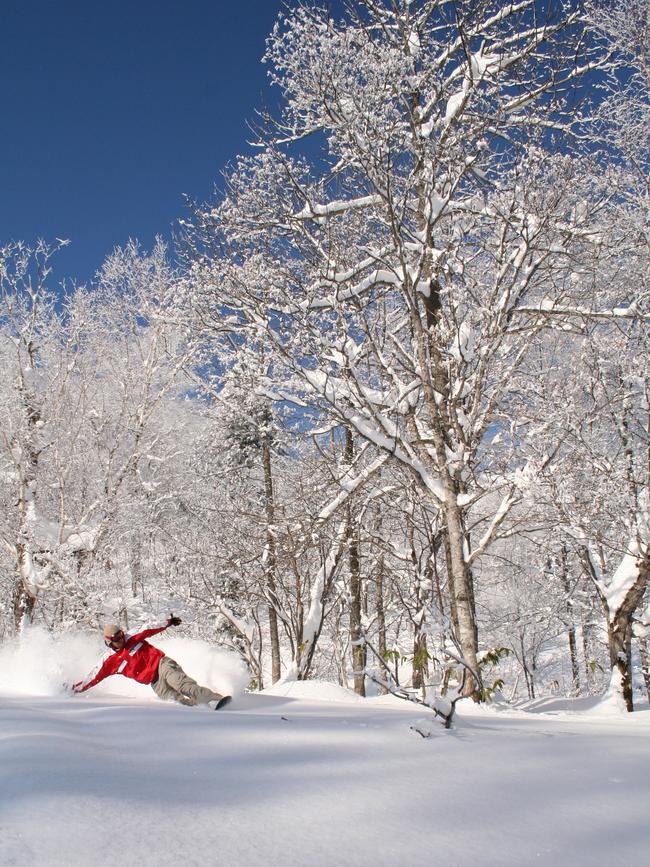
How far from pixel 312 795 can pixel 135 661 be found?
4.07 m

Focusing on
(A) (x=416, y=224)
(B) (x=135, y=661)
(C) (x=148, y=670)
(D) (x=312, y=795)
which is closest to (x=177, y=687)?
(C) (x=148, y=670)

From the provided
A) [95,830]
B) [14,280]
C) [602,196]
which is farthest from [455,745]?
[14,280]

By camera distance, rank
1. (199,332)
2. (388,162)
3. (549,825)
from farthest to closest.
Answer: (199,332), (388,162), (549,825)

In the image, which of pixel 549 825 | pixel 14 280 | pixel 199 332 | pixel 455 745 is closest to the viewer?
pixel 549 825

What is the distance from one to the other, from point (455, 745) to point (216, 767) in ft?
3.74

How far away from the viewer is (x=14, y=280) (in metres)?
13.2

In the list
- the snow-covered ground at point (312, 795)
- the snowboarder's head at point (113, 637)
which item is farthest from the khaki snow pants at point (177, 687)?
the snow-covered ground at point (312, 795)

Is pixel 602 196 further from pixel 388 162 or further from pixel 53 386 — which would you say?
pixel 53 386

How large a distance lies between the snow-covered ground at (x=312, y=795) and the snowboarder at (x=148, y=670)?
1.90 m

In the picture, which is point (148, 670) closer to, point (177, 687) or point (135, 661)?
point (135, 661)

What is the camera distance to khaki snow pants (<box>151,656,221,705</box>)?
4980mm

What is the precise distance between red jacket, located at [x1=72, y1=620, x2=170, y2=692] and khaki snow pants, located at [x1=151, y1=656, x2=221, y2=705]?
86 millimetres

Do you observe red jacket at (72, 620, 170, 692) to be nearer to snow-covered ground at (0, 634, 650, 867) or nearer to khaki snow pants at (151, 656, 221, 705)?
khaki snow pants at (151, 656, 221, 705)

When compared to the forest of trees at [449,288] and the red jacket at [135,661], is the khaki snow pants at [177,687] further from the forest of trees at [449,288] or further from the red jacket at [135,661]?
the forest of trees at [449,288]
